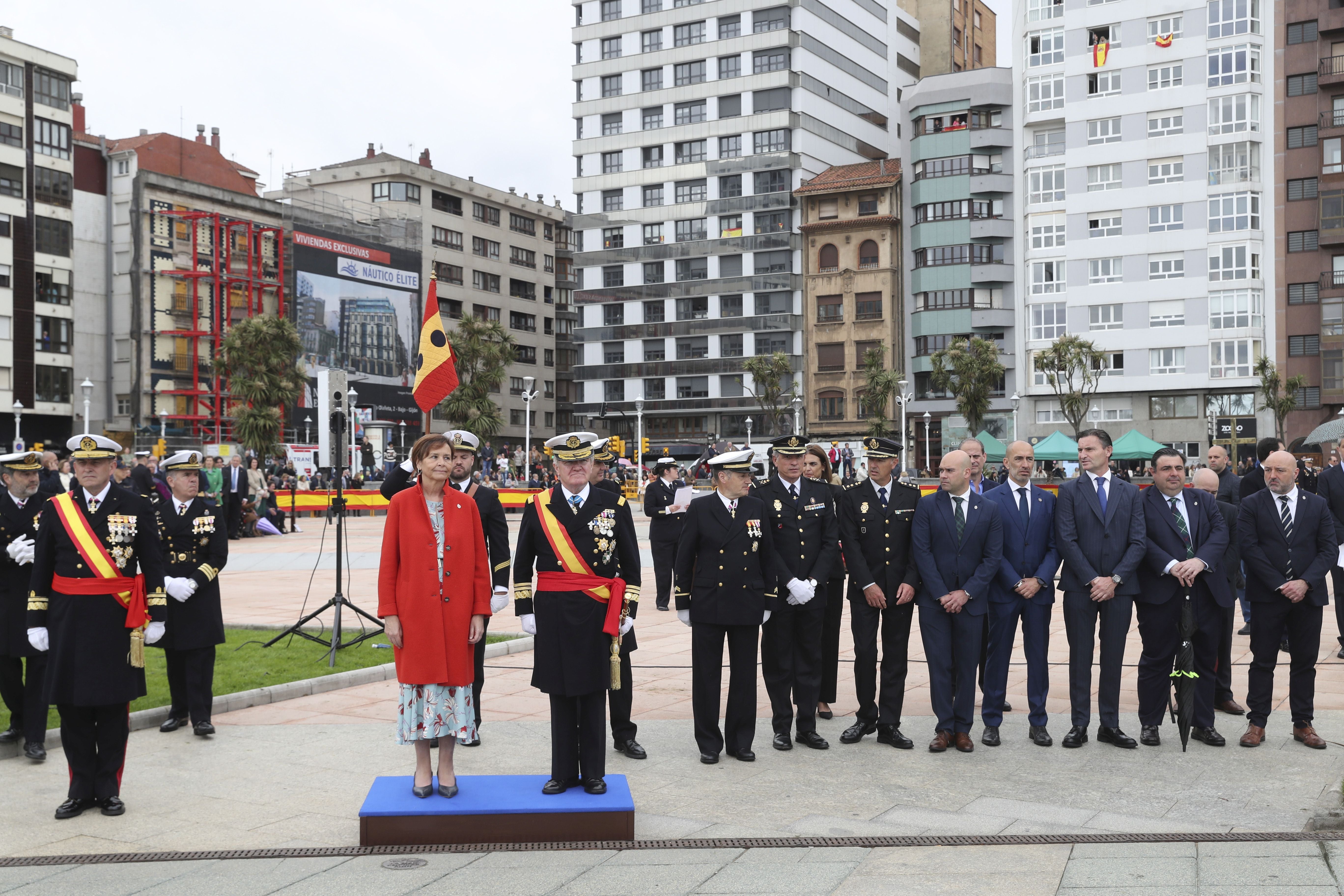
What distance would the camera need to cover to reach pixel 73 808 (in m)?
6.72

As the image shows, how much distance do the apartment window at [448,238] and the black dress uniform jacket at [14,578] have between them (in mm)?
81302

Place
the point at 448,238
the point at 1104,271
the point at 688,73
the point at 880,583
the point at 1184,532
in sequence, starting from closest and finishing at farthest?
the point at 1184,532
the point at 880,583
the point at 1104,271
the point at 688,73
the point at 448,238

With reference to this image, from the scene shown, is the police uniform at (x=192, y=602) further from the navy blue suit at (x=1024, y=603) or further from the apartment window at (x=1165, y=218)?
the apartment window at (x=1165, y=218)

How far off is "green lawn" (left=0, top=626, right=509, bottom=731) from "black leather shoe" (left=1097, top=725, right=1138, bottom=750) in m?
5.59

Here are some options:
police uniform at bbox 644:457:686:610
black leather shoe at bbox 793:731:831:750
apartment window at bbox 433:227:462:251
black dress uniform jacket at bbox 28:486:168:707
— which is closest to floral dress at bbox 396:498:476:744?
black dress uniform jacket at bbox 28:486:168:707

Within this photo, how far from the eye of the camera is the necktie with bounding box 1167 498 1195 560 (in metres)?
8.55

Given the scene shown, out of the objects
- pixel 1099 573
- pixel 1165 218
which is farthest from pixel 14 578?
pixel 1165 218

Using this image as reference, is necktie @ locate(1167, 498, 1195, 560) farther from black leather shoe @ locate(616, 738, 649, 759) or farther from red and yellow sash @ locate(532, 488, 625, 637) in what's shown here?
red and yellow sash @ locate(532, 488, 625, 637)

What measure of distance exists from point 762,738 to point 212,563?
168 inches

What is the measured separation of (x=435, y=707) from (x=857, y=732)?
11.3 ft

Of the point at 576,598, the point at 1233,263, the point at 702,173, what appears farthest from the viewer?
the point at 702,173

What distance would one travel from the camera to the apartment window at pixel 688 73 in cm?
8031

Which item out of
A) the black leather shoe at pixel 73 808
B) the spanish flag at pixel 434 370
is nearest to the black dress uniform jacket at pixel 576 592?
the black leather shoe at pixel 73 808

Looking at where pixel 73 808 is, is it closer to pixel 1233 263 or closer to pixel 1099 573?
pixel 1099 573
